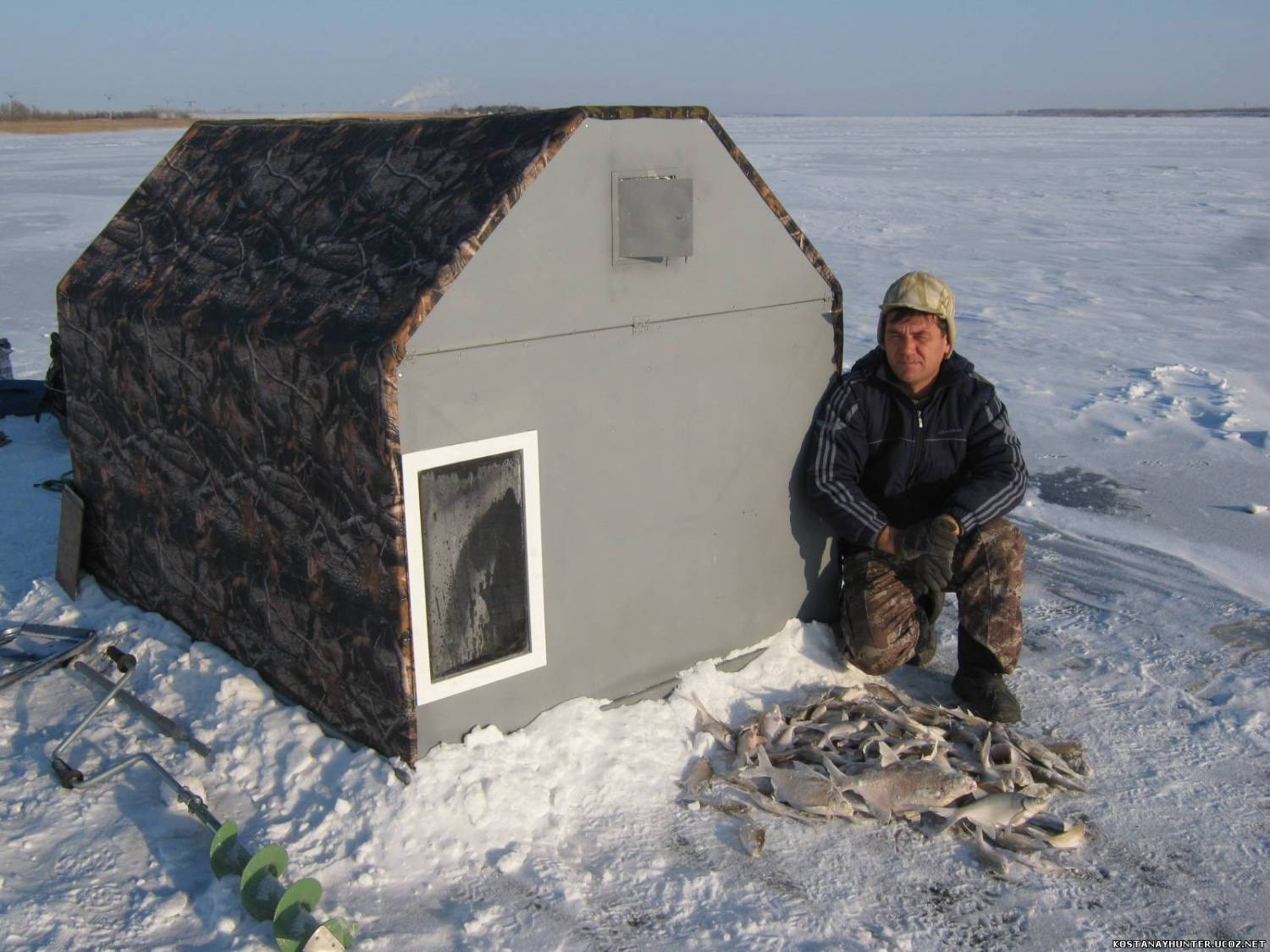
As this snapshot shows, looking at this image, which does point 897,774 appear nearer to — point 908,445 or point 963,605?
point 963,605

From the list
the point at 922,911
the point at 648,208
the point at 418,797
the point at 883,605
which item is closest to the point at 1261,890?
the point at 922,911

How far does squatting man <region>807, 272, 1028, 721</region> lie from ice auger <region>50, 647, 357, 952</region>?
200cm

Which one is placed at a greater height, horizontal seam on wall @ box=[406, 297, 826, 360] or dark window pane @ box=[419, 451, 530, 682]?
horizontal seam on wall @ box=[406, 297, 826, 360]

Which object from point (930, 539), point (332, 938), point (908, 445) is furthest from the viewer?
point (908, 445)

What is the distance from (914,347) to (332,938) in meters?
2.46

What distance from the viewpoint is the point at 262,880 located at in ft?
8.83

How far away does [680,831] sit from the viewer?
3115mm

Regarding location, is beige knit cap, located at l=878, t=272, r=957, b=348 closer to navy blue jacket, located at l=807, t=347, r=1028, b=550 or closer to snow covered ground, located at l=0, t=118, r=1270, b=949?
navy blue jacket, located at l=807, t=347, r=1028, b=550

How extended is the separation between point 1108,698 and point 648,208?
7.45 ft

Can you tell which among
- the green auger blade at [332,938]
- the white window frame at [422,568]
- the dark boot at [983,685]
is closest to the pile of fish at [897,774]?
the dark boot at [983,685]

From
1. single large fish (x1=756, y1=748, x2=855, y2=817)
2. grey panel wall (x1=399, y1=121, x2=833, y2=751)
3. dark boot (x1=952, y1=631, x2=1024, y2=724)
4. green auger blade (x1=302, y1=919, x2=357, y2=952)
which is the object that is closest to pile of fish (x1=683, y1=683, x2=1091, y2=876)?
single large fish (x1=756, y1=748, x2=855, y2=817)

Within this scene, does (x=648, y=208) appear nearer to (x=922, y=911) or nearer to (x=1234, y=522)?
(x=922, y=911)

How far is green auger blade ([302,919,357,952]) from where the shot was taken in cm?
249

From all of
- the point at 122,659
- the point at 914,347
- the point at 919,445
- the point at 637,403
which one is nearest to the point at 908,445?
the point at 919,445
